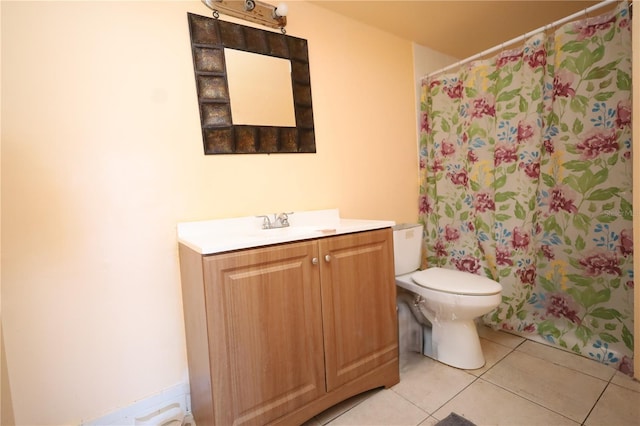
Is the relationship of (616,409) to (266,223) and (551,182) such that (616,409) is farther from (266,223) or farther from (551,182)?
(266,223)

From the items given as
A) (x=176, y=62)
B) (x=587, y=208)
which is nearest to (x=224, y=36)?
(x=176, y=62)

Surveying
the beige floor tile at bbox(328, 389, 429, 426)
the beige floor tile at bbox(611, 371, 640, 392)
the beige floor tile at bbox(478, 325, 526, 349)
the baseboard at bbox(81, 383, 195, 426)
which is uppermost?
the baseboard at bbox(81, 383, 195, 426)

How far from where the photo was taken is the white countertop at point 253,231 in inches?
41.7

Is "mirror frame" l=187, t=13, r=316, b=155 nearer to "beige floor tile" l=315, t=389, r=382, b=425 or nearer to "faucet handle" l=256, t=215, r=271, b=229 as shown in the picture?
"faucet handle" l=256, t=215, r=271, b=229

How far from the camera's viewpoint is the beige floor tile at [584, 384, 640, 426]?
117cm

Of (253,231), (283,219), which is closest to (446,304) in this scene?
(283,219)

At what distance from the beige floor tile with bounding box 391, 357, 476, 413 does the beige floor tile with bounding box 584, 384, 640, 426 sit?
0.46m

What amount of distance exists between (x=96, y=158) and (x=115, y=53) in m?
0.45

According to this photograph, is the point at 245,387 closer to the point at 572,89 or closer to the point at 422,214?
the point at 422,214

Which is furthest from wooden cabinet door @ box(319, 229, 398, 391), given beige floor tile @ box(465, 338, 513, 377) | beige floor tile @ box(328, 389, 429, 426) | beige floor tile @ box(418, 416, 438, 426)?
beige floor tile @ box(465, 338, 513, 377)

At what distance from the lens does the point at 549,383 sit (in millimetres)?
1427

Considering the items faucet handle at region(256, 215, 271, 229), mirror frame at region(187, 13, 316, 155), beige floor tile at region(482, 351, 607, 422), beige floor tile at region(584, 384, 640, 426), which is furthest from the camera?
faucet handle at region(256, 215, 271, 229)

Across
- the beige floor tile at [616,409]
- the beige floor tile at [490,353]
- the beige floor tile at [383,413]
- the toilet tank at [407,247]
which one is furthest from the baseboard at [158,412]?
the beige floor tile at [616,409]

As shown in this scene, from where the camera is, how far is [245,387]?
3.48 ft
